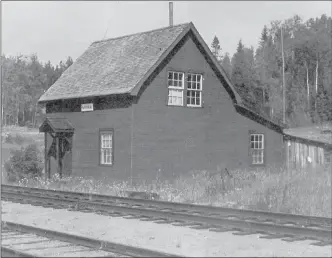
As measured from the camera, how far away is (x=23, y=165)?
26984mm

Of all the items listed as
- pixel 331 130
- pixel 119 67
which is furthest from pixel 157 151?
pixel 331 130

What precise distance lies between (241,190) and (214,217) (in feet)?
18.2

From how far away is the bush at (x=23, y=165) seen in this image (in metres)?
27.0

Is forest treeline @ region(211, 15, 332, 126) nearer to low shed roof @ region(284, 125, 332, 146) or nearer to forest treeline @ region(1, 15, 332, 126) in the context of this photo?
forest treeline @ region(1, 15, 332, 126)

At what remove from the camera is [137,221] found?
1307 cm

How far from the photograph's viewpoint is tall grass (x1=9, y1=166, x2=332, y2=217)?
14391 millimetres

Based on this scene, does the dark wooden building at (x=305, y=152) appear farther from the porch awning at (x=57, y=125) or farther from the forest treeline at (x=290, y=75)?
the forest treeline at (x=290, y=75)

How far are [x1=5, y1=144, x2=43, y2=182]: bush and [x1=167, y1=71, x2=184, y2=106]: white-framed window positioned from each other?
8028 millimetres

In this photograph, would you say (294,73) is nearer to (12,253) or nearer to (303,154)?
(303,154)

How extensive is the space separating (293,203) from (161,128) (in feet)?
30.5

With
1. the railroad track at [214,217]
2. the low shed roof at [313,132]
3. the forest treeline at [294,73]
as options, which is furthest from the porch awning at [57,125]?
the forest treeline at [294,73]

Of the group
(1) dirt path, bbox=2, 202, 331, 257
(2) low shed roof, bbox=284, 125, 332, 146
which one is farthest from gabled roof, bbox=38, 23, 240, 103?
(2) low shed roof, bbox=284, 125, 332, 146

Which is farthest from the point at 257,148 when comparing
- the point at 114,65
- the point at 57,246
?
the point at 57,246

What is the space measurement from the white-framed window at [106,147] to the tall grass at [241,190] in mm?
820
